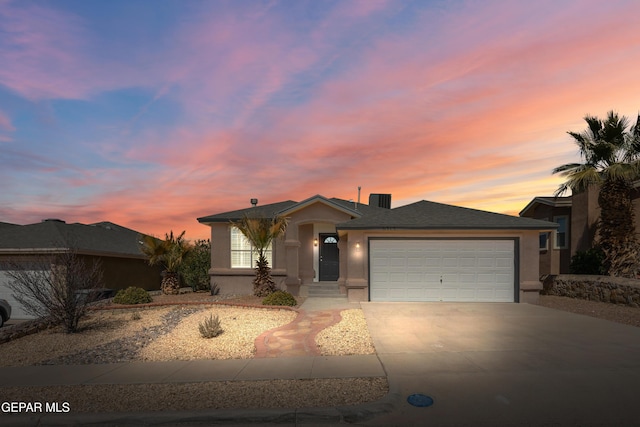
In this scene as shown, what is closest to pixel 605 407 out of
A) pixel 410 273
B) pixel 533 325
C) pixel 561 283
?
pixel 533 325

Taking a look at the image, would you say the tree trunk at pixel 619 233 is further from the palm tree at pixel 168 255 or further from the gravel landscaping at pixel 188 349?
the palm tree at pixel 168 255

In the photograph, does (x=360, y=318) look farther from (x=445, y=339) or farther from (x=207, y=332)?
(x=207, y=332)

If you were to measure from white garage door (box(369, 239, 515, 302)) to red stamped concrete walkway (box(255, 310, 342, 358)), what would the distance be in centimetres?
358

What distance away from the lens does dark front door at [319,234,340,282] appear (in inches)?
781

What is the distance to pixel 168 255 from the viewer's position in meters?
19.9

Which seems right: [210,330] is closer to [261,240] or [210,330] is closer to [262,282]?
[262,282]

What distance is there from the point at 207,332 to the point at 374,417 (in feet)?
19.4

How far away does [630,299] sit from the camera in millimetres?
14461

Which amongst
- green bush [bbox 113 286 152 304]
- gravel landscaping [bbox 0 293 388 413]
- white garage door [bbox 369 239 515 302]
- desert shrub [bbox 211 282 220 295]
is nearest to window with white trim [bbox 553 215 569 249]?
white garage door [bbox 369 239 515 302]

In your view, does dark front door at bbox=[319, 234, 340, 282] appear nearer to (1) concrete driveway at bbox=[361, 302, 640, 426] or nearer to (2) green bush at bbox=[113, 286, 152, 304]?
(1) concrete driveway at bbox=[361, 302, 640, 426]

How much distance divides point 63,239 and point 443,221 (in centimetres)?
1828

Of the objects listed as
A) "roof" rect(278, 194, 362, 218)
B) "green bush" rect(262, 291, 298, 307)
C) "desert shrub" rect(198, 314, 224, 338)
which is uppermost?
"roof" rect(278, 194, 362, 218)

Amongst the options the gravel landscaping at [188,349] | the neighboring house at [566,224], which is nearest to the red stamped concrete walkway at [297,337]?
the gravel landscaping at [188,349]

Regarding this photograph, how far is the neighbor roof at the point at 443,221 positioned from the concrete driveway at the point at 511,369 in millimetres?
4333
